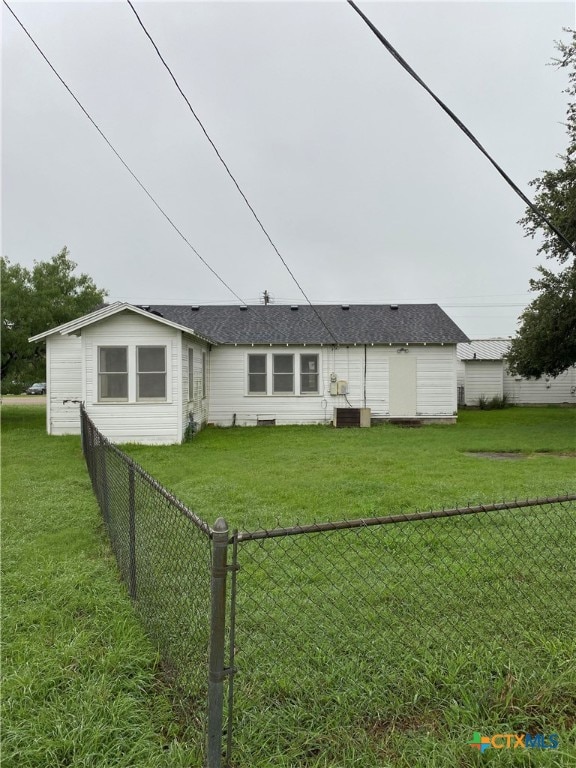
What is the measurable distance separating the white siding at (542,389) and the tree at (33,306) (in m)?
20.0

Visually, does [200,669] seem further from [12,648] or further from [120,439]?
[120,439]

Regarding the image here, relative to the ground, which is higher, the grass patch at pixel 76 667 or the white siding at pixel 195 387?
the white siding at pixel 195 387

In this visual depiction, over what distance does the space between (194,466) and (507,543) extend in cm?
570

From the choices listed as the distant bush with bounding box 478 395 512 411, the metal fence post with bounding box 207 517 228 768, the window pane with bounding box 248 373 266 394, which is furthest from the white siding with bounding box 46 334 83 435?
the distant bush with bounding box 478 395 512 411

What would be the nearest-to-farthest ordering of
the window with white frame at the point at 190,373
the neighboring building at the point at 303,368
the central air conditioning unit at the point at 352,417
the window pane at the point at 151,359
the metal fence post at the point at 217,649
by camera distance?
1. the metal fence post at the point at 217,649
2. the window pane at the point at 151,359
3. the window with white frame at the point at 190,373
4. the neighboring building at the point at 303,368
5. the central air conditioning unit at the point at 352,417

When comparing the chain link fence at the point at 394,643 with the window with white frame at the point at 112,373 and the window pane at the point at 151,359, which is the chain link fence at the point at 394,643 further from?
the window with white frame at the point at 112,373

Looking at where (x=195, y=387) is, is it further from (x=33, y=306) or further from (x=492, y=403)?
(x=492, y=403)

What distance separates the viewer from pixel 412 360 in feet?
53.2

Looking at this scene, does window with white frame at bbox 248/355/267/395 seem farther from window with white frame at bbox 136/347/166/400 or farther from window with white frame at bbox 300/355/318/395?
window with white frame at bbox 136/347/166/400

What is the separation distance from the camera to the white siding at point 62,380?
539 inches

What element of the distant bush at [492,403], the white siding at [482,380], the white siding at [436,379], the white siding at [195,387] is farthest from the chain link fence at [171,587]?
the white siding at [482,380]

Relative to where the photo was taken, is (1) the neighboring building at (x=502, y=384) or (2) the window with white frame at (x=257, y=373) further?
(1) the neighboring building at (x=502, y=384)

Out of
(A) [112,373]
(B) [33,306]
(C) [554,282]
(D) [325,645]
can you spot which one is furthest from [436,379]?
(D) [325,645]

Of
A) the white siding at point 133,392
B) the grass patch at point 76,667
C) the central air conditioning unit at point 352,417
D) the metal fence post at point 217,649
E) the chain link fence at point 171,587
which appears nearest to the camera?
the metal fence post at point 217,649
